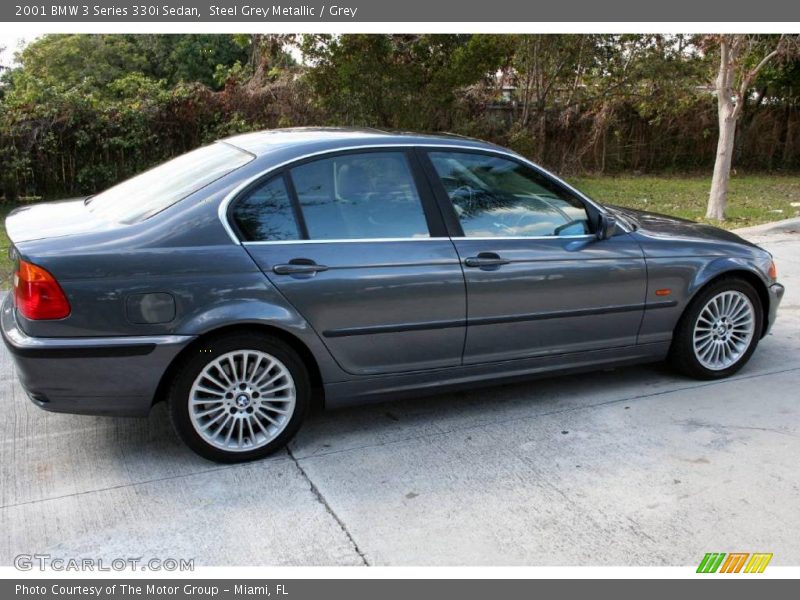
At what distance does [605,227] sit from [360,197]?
1.42 m

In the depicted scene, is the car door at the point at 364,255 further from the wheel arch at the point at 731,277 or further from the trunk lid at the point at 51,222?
the wheel arch at the point at 731,277

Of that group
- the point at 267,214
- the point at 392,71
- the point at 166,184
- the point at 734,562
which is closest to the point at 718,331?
the point at 734,562

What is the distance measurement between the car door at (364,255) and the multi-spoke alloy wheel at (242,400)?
1.05 feet

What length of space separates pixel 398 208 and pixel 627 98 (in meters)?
14.2

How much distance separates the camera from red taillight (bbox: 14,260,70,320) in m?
3.37

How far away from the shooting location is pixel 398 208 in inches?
159

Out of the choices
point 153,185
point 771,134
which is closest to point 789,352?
point 153,185

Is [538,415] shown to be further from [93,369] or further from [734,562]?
[93,369]

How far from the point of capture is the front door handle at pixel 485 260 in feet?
13.3

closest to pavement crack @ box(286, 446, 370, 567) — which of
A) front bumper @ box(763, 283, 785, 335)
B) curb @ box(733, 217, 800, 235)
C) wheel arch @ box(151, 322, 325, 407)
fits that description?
wheel arch @ box(151, 322, 325, 407)

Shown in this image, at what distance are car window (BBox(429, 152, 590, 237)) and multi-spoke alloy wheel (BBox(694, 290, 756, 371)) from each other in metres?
1.06

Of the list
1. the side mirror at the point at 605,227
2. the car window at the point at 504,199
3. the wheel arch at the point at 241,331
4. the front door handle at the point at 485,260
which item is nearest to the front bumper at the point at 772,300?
the side mirror at the point at 605,227

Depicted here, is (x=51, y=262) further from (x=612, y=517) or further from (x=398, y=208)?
(x=612, y=517)

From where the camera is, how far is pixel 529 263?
4.21m
